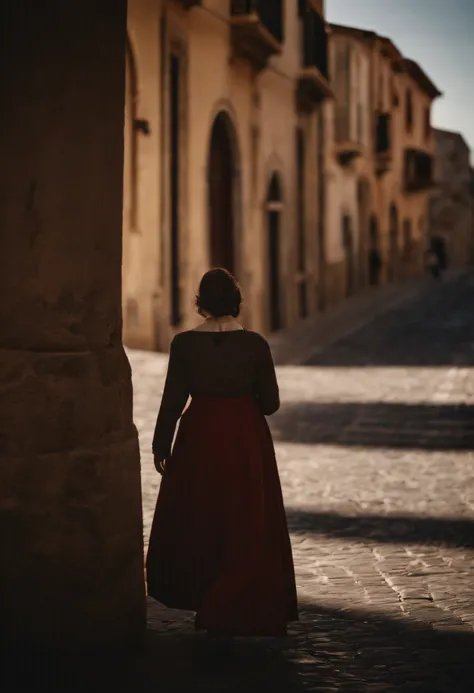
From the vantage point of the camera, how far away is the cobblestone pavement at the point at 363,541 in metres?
4.27

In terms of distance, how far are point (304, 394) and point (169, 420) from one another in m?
9.27

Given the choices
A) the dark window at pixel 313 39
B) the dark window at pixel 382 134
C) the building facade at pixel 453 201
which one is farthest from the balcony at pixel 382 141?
the building facade at pixel 453 201

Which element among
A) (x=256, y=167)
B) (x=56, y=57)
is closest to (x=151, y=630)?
(x=56, y=57)

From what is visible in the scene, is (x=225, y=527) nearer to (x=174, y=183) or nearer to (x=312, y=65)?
(x=174, y=183)

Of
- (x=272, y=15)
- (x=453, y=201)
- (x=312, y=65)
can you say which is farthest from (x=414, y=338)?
(x=453, y=201)

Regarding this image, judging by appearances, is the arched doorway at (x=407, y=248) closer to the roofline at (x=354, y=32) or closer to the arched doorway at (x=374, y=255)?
the arched doorway at (x=374, y=255)

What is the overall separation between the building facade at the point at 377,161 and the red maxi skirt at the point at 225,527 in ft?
80.3

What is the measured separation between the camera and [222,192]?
66.3 ft

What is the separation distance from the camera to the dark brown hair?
14.9 feet

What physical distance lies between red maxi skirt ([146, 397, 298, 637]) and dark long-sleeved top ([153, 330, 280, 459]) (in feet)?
0.17

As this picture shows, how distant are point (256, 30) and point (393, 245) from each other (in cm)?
2257

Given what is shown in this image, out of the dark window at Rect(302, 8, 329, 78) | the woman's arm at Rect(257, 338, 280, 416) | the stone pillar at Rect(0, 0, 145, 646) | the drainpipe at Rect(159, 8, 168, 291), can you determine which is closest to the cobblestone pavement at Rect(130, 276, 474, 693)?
the stone pillar at Rect(0, 0, 145, 646)

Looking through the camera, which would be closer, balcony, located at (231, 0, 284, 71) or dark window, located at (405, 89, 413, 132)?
balcony, located at (231, 0, 284, 71)

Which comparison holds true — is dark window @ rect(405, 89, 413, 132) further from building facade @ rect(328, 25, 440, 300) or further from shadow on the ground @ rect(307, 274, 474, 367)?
shadow on the ground @ rect(307, 274, 474, 367)
